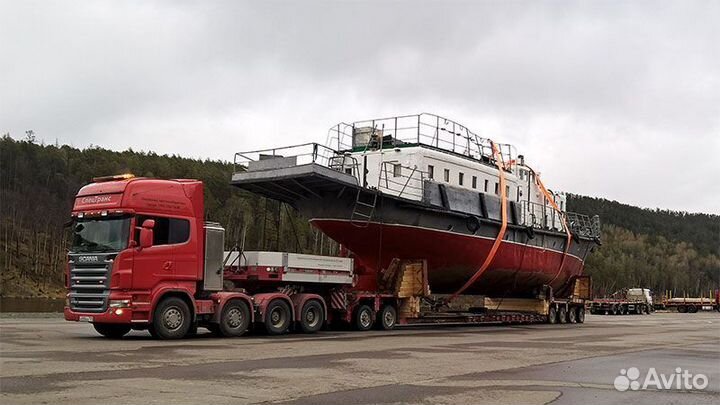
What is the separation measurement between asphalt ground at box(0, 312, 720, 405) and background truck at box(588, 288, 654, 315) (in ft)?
129

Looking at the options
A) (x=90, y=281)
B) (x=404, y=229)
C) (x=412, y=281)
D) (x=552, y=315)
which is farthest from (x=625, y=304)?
(x=90, y=281)

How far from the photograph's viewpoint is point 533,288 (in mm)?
30359

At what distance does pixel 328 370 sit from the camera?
11086mm

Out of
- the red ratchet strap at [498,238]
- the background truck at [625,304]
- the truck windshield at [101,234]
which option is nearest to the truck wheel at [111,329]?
the truck windshield at [101,234]

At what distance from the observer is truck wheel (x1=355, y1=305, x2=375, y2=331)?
21.7 meters

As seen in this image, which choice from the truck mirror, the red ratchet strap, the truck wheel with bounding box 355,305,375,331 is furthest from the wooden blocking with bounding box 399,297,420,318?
the truck mirror

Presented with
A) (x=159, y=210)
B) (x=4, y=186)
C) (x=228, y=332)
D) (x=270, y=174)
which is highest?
(x=4, y=186)

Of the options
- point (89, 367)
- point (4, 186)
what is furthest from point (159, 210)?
point (4, 186)

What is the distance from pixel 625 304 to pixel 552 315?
29260mm

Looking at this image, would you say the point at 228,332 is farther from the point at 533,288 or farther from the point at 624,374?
the point at 533,288

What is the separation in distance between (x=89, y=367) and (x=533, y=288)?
2278cm

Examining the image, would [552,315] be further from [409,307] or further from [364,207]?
[364,207]

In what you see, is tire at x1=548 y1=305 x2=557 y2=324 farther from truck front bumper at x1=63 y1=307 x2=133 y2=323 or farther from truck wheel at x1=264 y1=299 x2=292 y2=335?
truck front bumper at x1=63 y1=307 x2=133 y2=323
